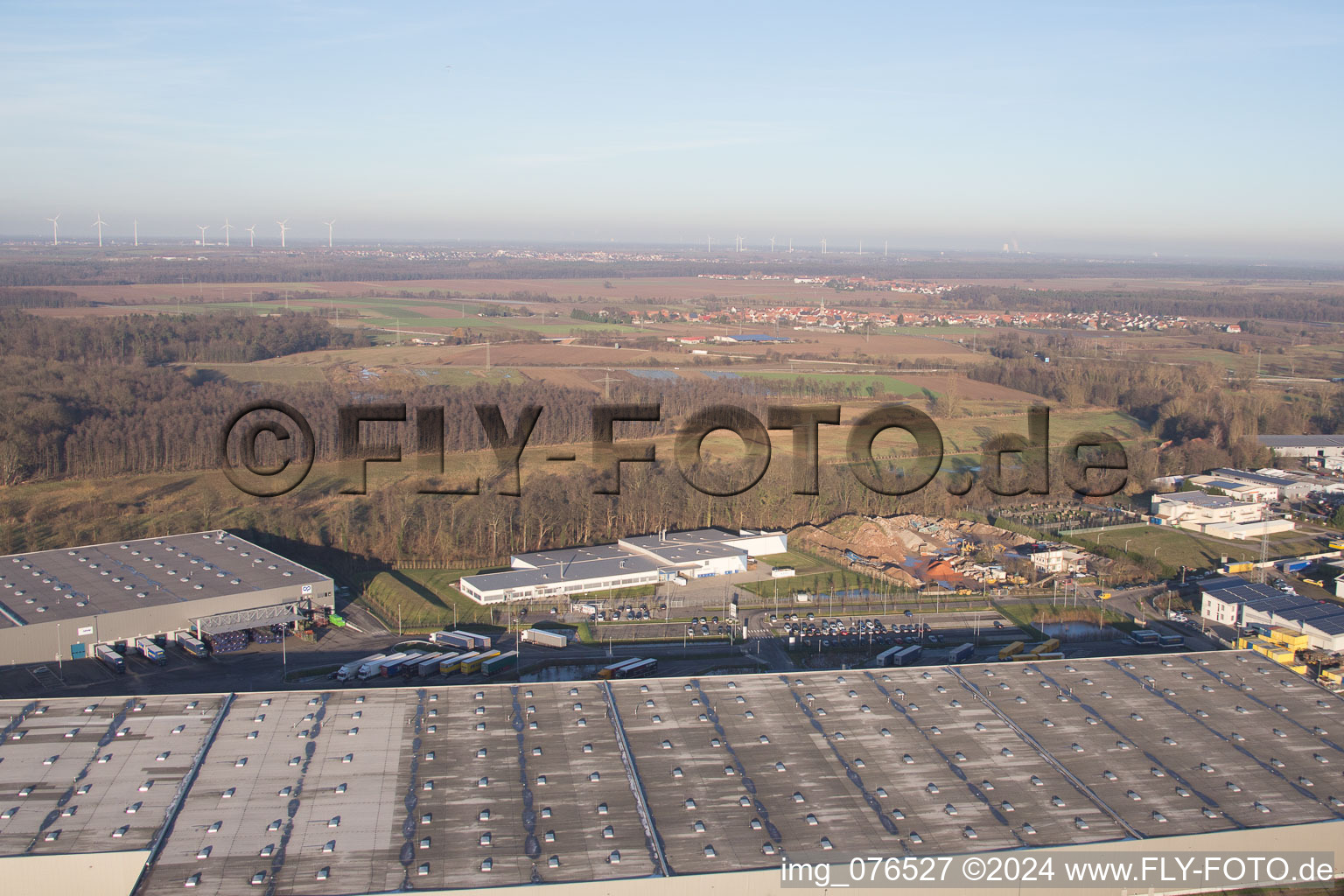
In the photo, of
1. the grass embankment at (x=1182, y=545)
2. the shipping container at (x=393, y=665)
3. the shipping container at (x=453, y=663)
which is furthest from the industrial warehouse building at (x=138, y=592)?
the grass embankment at (x=1182, y=545)

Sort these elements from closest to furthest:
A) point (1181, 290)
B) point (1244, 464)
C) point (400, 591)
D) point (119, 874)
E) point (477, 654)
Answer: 1. point (119, 874)
2. point (477, 654)
3. point (400, 591)
4. point (1244, 464)
5. point (1181, 290)

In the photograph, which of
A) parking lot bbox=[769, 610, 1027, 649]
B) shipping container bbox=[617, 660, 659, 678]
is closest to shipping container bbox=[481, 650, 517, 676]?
shipping container bbox=[617, 660, 659, 678]

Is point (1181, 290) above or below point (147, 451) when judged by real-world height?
above

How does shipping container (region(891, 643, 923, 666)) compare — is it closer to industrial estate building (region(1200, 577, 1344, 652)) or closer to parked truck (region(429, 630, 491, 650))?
industrial estate building (region(1200, 577, 1344, 652))

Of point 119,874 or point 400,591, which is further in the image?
point 400,591

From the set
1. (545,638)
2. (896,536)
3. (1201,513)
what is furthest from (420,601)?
(1201,513)

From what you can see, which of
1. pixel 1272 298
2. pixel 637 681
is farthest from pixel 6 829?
pixel 1272 298

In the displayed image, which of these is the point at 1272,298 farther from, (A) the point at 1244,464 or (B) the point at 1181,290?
(A) the point at 1244,464
